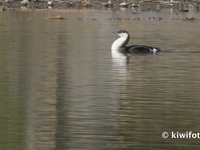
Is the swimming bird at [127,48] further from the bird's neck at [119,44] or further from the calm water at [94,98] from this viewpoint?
the calm water at [94,98]

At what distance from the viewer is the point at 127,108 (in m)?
17.8

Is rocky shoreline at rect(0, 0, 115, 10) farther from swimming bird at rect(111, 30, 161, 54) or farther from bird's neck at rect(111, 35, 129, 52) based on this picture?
swimming bird at rect(111, 30, 161, 54)

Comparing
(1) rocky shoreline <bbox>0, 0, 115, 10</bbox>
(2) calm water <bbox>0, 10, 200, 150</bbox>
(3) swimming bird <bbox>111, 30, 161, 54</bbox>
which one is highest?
(2) calm water <bbox>0, 10, 200, 150</bbox>

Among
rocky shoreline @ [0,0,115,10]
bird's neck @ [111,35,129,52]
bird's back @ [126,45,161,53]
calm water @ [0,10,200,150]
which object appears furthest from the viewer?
rocky shoreline @ [0,0,115,10]

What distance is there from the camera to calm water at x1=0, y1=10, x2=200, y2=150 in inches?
578

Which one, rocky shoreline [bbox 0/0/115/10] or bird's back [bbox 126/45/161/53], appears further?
rocky shoreline [bbox 0/0/115/10]

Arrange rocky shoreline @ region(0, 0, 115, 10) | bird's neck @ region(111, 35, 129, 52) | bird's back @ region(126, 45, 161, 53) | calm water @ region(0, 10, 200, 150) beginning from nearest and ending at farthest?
calm water @ region(0, 10, 200, 150)
bird's back @ region(126, 45, 161, 53)
bird's neck @ region(111, 35, 129, 52)
rocky shoreline @ region(0, 0, 115, 10)

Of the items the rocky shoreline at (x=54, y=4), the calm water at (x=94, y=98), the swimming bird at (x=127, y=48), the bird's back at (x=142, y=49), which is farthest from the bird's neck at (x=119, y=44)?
the rocky shoreline at (x=54, y=4)

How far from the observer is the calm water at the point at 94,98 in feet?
48.2

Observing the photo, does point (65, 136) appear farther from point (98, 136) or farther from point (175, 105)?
point (175, 105)

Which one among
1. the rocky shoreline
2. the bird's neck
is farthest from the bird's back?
the rocky shoreline

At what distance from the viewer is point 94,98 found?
19016mm

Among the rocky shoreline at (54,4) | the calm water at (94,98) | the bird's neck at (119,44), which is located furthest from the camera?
the rocky shoreline at (54,4)

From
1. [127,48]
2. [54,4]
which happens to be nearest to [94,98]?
[127,48]
